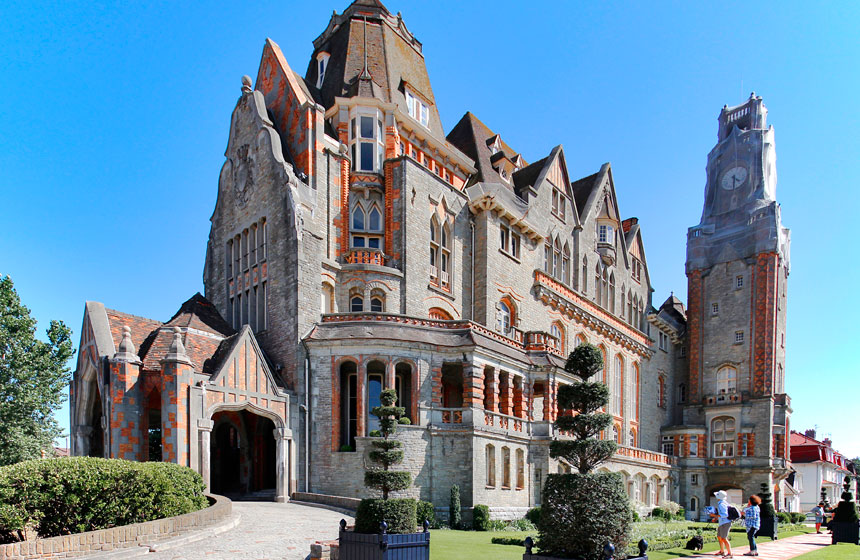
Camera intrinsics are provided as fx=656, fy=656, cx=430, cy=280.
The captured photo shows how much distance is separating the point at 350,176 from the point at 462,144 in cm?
1125

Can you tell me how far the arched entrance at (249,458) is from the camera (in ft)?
97.9

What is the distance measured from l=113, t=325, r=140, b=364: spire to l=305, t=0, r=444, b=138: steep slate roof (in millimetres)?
16368

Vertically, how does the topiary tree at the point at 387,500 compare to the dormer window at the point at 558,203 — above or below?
below

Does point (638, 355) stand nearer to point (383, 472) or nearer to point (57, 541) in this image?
point (383, 472)

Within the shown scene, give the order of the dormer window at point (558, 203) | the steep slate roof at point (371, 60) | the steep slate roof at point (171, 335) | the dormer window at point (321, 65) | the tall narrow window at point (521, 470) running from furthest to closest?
the dormer window at point (558, 203), the dormer window at point (321, 65), the steep slate roof at point (371, 60), the tall narrow window at point (521, 470), the steep slate roof at point (171, 335)

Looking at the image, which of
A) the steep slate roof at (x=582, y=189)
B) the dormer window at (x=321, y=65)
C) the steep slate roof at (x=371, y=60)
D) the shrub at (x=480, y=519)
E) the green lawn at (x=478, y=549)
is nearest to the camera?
the green lawn at (x=478, y=549)

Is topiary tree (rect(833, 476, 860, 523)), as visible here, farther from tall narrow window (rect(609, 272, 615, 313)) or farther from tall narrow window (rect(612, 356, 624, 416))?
tall narrow window (rect(609, 272, 615, 313))

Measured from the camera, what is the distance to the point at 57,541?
528 inches

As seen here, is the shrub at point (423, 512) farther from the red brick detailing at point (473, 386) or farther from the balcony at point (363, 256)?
the balcony at point (363, 256)

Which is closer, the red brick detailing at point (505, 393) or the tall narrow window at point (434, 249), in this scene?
the red brick detailing at point (505, 393)

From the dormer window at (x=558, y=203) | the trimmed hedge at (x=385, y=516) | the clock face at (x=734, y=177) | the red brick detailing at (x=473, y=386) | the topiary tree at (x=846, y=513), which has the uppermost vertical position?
the clock face at (x=734, y=177)

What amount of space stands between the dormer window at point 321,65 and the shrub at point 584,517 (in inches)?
1195

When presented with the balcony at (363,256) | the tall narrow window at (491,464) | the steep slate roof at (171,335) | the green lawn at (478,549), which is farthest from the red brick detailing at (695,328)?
the steep slate roof at (171,335)

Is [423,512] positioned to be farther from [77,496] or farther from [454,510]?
[77,496]
